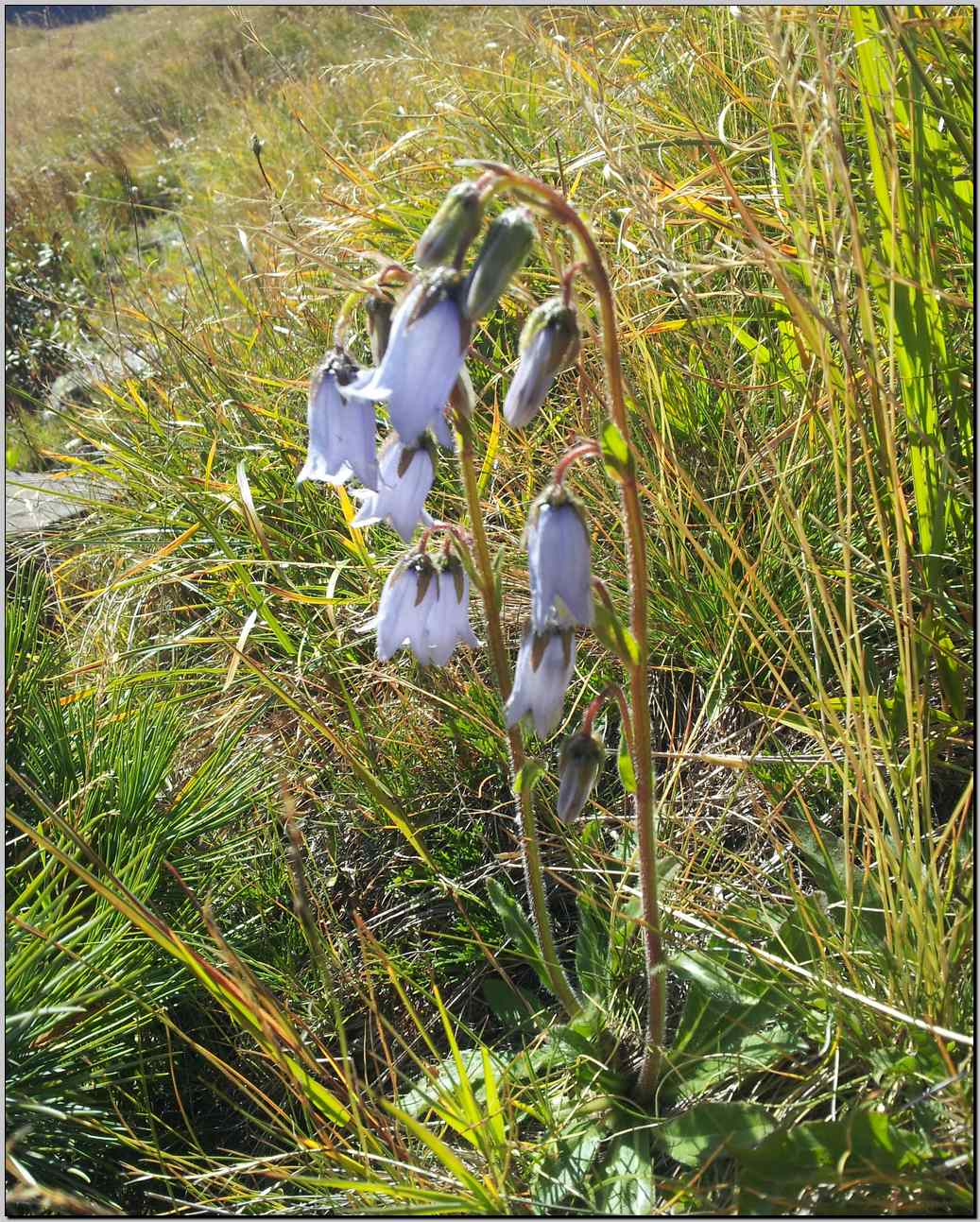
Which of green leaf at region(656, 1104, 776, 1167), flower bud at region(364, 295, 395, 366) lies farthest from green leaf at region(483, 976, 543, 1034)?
flower bud at region(364, 295, 395, 366)

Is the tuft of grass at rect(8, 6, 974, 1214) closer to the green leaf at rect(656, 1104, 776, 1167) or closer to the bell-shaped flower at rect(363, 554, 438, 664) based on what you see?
the green leaf at rect(656, 1104, 776, 1167)

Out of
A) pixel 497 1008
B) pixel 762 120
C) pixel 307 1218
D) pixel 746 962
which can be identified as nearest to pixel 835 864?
pixel 746 962

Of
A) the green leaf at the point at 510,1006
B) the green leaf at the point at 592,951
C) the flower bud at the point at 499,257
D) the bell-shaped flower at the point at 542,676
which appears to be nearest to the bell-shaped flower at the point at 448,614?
the bell-shaped flower at the point at 542,676

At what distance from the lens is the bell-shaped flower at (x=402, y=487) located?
1310 mm

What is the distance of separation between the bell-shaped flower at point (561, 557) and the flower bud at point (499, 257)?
227 millimetres

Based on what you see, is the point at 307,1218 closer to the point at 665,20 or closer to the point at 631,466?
the point at 631,466

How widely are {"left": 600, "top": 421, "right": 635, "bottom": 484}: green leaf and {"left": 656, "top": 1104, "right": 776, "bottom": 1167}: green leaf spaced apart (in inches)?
35.1

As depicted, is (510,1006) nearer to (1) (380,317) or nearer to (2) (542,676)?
(2) (542,676)

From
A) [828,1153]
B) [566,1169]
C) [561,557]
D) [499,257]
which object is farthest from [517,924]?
[499,257]

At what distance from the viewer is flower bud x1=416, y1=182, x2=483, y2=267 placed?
101cm

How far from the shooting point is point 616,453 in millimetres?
1093

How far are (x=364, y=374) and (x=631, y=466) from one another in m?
0.38

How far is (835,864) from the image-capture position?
160 centimetres

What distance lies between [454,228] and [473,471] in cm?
36
